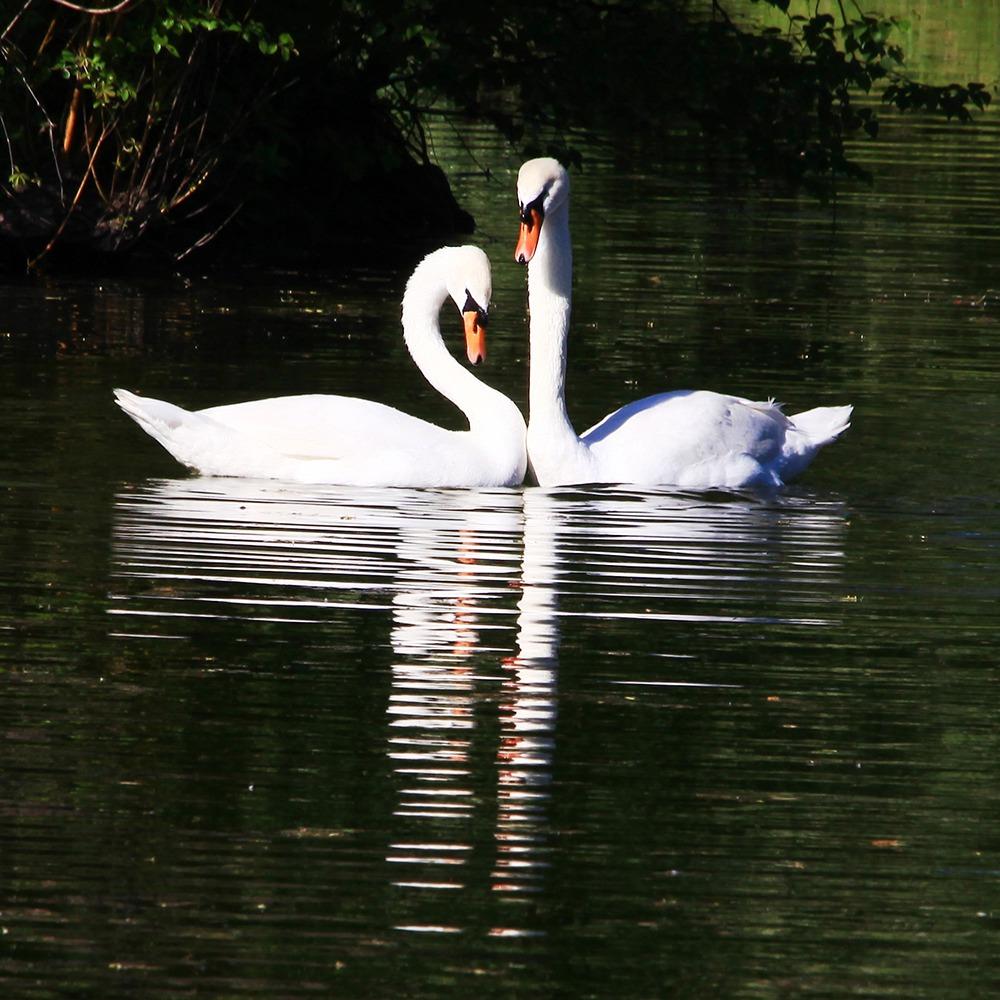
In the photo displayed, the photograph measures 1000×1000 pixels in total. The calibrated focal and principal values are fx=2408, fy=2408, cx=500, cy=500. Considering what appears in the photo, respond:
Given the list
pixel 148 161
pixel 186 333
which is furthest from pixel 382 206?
pixel 186 333

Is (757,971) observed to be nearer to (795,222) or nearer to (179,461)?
(179,461)

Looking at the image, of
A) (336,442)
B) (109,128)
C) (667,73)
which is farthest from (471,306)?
(667,73)

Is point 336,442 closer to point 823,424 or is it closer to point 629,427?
point 629,427

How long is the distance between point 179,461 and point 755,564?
3.14 metres

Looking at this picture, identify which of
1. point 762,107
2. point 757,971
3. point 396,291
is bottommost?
point 757,971

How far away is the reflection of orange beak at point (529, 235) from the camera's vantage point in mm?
10859

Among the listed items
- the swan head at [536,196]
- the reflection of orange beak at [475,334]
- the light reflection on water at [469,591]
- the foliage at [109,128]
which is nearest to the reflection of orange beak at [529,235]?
the swan head at [536,196]

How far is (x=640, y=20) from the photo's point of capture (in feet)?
63.3

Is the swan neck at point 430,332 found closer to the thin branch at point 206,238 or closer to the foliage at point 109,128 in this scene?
the foliage at point 109,128

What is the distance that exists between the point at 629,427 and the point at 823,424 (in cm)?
116

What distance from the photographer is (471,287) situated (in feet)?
38.0

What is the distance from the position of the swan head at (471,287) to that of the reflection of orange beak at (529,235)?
0.40 metres

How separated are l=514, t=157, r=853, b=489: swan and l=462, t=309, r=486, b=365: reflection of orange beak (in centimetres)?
27

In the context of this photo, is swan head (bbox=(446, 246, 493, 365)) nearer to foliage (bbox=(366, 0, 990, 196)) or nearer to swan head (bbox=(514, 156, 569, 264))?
swan head (bbox=(514, 156, 569, 264))
